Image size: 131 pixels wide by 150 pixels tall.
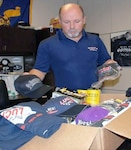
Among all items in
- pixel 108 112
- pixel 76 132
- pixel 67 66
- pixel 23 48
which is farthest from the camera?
pixel 23 48

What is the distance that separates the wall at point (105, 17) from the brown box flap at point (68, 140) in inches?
118

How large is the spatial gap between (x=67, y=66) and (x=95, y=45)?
0.28 meters

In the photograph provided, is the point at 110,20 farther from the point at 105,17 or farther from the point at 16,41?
the point at 16,41

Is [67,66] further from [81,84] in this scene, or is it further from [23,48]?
[23,48]

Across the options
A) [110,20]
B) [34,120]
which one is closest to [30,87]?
[34,120]

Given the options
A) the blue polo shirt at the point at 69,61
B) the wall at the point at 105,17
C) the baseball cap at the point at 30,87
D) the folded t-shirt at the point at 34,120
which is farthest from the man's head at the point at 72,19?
the wall at the point at 105,17

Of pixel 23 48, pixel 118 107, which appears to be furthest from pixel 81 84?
pixel 23 48

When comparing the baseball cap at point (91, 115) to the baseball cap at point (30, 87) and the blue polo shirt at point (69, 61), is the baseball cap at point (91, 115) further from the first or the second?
the blue polo shirt at point (69, 61)

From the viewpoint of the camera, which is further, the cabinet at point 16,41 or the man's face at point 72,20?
the cabinet at point 16,41

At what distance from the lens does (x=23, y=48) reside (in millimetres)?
3484

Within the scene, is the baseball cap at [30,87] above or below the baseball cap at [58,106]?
above

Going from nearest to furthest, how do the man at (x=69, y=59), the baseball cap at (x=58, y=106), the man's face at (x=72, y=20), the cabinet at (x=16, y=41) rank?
1. the baseball cap at (x=58, y=106)
2. the man's face at (x=72, y=20)
3. the man at (x=69, y=59)
4. the cabinet at (x=16, y=41)

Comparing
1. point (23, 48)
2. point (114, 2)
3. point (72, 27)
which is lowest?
point (23, 48)

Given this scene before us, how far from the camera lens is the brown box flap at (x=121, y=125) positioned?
74 cm
